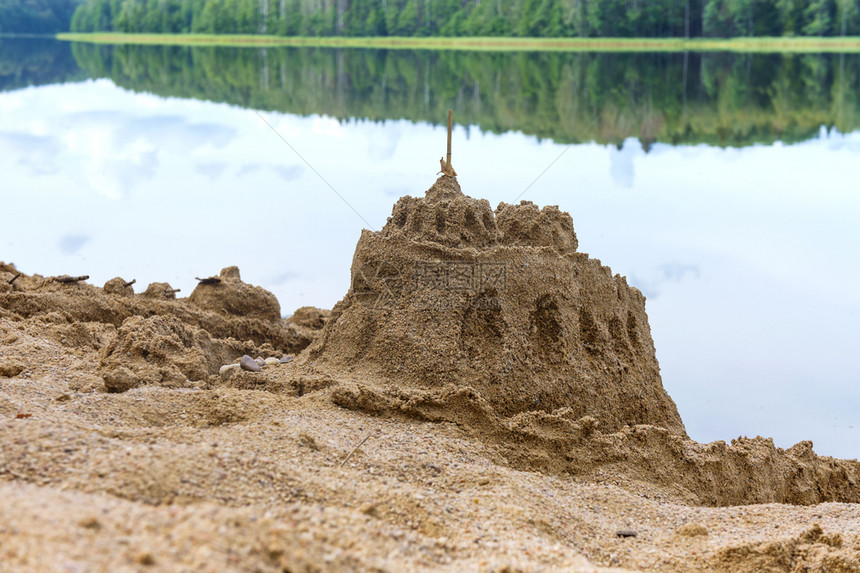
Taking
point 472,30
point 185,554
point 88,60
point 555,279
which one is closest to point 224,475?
point 185,554

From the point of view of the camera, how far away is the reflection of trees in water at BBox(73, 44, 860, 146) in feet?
72.7

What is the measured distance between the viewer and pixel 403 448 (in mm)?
5738

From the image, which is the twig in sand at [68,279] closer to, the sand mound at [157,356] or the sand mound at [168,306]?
the sand mound at [168,306]

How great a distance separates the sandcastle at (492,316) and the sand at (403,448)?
0.8 inches

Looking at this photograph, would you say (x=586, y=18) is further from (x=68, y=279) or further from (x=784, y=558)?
(x=784, y=558)

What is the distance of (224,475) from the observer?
14.5 feet

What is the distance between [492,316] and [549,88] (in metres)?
25.2

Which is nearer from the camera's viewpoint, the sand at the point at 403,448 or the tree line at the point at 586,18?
the sand at the point at 403,448

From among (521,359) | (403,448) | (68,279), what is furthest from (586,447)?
(68,279)

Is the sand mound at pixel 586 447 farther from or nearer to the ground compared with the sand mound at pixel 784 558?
farther from the ground

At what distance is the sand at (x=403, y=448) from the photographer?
3742 millimetres

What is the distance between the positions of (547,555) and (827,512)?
3.05 meters

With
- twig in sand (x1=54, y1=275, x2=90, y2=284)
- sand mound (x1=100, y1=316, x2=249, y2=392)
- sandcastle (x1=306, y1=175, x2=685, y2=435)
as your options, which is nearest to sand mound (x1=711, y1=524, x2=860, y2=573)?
sandcastle (x1=306, y1=175, x2=685, y2=435)

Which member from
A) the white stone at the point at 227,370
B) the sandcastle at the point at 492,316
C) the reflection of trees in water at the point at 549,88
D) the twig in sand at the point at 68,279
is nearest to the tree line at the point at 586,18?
the reflection of trees in water at the point at 549,88
